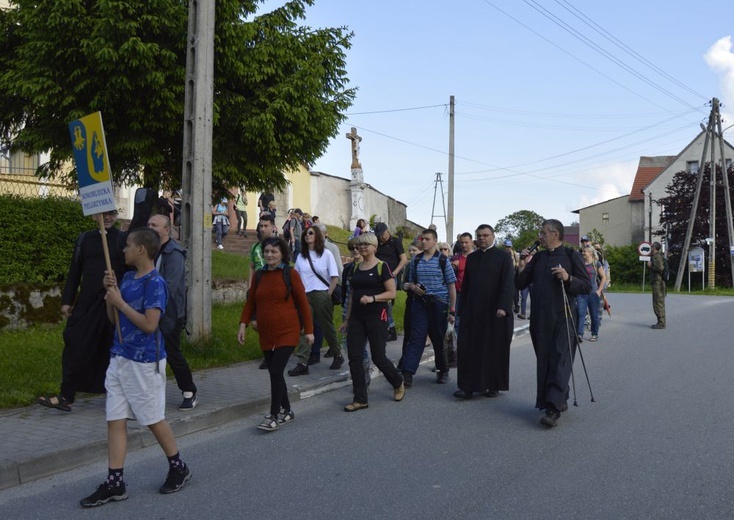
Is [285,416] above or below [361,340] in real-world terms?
below

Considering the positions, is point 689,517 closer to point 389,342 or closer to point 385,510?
point 385,510

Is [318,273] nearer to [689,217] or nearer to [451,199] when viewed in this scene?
[451,199]

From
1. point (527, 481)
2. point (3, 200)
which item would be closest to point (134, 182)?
point (3, 200)

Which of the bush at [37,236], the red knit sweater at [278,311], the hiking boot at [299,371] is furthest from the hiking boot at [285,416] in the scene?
the bush at [37,236]

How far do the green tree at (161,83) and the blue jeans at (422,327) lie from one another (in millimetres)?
5618

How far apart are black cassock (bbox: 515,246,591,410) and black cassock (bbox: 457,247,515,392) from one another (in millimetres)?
635

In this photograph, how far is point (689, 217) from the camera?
163 feet

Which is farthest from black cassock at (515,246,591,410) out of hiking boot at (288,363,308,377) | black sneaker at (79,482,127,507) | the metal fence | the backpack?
the metal fence

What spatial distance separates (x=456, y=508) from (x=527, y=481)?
0.80m

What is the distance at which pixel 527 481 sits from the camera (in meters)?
5.39

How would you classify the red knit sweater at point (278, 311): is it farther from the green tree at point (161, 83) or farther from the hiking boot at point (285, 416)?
the green tree at point (161, 83)

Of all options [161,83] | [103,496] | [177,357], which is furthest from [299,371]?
[161,83]

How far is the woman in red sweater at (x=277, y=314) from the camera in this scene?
674 cm

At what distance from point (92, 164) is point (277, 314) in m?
1.99
